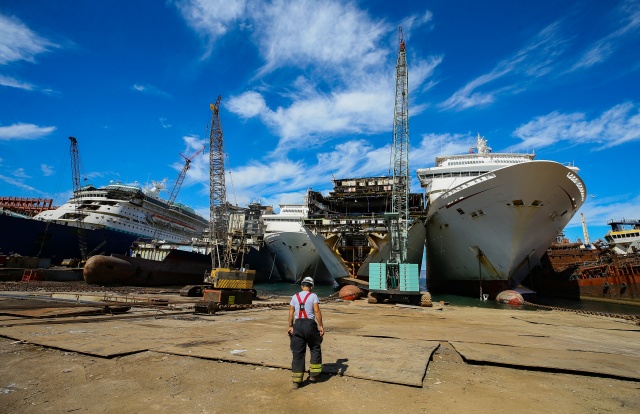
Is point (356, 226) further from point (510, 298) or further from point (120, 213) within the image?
point (120, 213)

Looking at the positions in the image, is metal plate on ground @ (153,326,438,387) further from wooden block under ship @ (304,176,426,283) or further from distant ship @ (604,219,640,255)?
distant ship @ (604,219,640,255)

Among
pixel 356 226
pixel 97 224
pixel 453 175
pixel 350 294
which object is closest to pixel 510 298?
pixel 350 294

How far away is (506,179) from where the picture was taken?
19422 millimetres

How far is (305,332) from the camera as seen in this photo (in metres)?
4.31

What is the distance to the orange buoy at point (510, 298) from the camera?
2175 cm

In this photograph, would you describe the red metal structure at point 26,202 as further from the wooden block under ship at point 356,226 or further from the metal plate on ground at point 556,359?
the metal plate on ground at point 556,359

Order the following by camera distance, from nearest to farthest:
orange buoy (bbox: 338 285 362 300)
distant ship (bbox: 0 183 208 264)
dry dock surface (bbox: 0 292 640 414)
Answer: dry dock surface (bbox: 0 292 640 414), orange buoy (bbox: 338 285 362 300), distant ship (bbox: 0 183 208 264)

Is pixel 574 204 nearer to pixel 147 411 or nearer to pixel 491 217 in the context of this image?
pixel 491 217

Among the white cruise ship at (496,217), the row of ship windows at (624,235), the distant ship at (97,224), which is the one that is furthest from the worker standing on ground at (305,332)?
the row of ship windows at (624,235)

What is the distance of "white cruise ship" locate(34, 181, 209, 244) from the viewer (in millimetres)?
45669

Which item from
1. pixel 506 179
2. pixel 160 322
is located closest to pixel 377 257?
pixel 506 179

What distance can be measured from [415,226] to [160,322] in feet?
78.3

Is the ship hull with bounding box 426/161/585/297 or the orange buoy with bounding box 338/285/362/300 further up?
the ship hull with bounding box 426/161/585/297

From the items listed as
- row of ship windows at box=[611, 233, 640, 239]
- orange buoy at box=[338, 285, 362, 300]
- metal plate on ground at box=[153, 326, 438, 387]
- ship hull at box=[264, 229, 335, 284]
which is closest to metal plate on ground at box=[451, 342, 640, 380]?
metal plate on ground at box=[153, 326, 438, 387]
